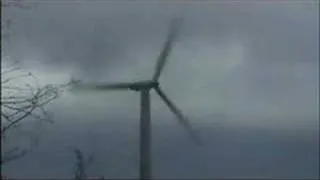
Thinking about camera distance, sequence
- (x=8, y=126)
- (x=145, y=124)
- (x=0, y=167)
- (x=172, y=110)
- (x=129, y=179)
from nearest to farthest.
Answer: (x=0, y=167), (x=8, y=126), (x=145, y=124), (x=172, y=110), (x=129, y=179)

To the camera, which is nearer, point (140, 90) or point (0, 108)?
point (0, 108)

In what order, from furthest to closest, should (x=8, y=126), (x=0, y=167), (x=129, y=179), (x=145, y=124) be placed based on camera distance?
(x=129, y=179), (x=145, y=124), (x=8, y=126), (x=0, y=167)

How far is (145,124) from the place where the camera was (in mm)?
42625

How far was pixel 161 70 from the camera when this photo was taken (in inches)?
1875

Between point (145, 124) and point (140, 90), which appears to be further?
point (140, 90)

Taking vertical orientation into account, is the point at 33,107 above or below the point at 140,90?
below

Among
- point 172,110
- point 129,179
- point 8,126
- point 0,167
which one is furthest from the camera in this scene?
point 129,179

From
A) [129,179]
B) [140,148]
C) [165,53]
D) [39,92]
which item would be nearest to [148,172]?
[140,148]

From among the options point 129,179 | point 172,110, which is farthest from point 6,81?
point 129,179

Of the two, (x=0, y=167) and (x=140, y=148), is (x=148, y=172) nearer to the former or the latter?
(x=140, y=148)

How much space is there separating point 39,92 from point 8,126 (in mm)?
393

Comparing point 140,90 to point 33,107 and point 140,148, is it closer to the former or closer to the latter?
point 140,148

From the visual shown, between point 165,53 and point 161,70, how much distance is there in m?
0.99

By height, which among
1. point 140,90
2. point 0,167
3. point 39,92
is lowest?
point 0,167
